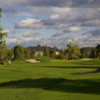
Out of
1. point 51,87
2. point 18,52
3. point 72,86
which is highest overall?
point 18,52

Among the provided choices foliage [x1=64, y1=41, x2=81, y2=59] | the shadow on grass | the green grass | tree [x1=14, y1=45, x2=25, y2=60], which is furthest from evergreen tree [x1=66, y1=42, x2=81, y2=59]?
the shadow on grass

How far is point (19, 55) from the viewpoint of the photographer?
81812mm

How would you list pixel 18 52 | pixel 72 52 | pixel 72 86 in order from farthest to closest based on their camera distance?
pixel 72 52 → pixel 18 52 → pixel 72 86

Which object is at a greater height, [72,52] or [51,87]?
[72,52]

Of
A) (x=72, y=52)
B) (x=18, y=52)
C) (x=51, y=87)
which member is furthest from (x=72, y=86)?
(x=72, y=52)

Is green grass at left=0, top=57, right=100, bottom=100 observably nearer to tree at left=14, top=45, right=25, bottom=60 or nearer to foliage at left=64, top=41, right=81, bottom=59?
tree at left=14, top=45, right=25, bottom=60

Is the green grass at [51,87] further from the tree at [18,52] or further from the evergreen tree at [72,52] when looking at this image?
the evergreen tree at [72,52]

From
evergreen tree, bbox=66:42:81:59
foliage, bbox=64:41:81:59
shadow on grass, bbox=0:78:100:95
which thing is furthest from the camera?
evergreen tree, bbox=66:42:81:59

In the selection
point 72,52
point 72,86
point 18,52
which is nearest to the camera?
point 72,86

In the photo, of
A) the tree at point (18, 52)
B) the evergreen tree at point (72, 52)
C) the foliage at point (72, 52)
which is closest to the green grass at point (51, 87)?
the tree at point (18, 52)

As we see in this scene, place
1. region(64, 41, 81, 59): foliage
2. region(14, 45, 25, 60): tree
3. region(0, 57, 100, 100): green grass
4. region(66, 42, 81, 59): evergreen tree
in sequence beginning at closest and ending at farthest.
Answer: region(0, 57, 100, 100): green grass
region(14, 45, 25, 60): tree
region(64, 41, 81, 59): foliage
region(66, 42, 81, 59): evergreen tree

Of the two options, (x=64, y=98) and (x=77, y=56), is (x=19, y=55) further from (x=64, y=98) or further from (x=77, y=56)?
(x=64, y=98)

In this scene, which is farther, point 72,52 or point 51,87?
point 72,52

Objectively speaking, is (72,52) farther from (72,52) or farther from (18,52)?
(18,52)
